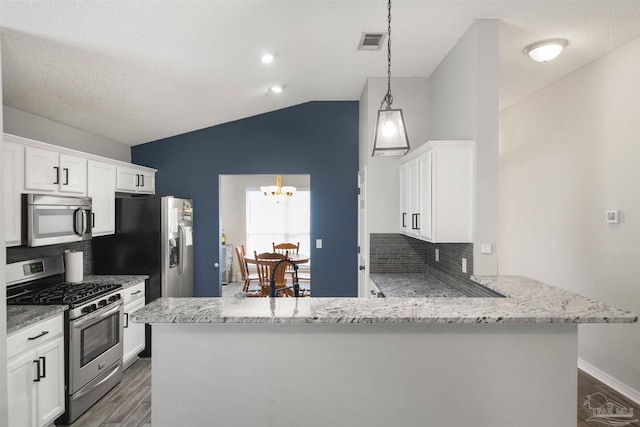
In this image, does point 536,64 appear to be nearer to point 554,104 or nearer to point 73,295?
point 554,104

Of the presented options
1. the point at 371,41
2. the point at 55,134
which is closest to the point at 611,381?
the point at 371,41

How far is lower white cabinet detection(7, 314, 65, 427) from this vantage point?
2412 mm

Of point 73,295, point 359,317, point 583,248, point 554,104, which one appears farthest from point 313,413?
point 554,104

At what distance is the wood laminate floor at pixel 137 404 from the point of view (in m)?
2.95

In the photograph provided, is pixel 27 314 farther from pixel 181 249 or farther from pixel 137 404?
pixel 181 249

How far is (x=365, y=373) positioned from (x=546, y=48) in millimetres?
2789

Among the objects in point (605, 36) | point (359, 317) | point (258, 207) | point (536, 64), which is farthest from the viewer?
point (258, 207)

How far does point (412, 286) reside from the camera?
342 centimetres

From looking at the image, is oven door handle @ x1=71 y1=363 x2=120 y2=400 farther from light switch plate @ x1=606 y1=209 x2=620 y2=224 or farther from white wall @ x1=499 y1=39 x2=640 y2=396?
light switch plate @ x1=606 y1=209 x2=620 y2=224

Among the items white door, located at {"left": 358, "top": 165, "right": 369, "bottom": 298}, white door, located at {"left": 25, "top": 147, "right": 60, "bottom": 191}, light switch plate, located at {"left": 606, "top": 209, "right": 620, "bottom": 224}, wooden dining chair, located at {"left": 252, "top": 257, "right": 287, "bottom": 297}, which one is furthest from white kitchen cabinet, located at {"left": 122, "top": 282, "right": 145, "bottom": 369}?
light switch plate, located at {"left": 606, "top": 209, "right": 620, "bottom": 224}

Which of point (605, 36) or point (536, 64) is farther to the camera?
point (536, 64)

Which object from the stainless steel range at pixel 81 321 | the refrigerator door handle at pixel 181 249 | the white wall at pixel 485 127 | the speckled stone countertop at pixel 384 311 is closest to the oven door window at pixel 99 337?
the stainless steel range at pixel 81 321

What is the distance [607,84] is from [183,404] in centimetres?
404

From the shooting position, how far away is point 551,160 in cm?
418
